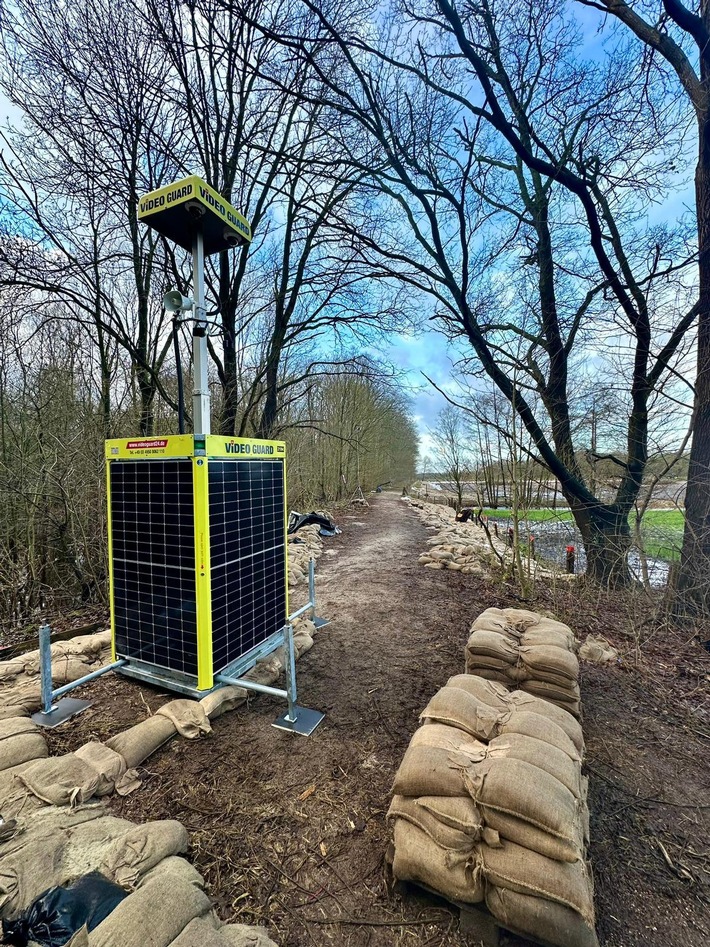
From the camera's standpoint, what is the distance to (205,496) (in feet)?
8.59

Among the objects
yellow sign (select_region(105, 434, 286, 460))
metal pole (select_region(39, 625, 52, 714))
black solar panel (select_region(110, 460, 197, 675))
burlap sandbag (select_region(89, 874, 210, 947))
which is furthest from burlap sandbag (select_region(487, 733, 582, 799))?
metal pole (select_region(39, 625, 52, 714))

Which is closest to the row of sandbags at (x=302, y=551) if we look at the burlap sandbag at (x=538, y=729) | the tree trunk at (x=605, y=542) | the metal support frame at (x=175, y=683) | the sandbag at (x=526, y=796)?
the metal support frame at (x=175, y=683)

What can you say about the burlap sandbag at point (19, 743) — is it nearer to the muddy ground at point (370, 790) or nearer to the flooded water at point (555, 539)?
the muddy ground at point (370, 790)

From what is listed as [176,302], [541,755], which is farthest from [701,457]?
[176,302]

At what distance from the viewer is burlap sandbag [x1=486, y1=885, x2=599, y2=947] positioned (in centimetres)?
128

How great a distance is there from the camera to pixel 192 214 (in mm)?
2867

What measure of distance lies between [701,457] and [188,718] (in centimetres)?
A: 603

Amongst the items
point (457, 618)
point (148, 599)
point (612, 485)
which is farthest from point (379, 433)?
point (148, 599)

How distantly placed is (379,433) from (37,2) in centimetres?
2259

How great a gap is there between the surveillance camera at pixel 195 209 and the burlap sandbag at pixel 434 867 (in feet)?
13.1

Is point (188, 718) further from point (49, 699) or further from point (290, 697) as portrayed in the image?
point (49, 699)

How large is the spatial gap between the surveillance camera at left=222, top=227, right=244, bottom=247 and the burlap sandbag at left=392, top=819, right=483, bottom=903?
410cm

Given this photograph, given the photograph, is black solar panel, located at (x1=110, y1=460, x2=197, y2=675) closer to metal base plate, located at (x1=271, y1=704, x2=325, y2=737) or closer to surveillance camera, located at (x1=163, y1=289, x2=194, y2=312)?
metal base plate, located at (x1=271, y1=704, x2=325, y2=737)

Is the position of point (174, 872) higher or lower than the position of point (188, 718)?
higher
